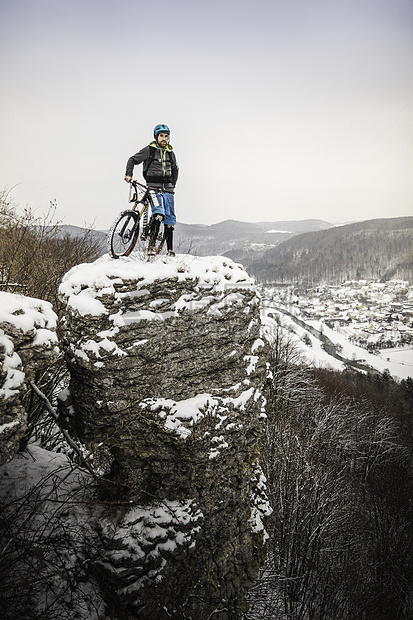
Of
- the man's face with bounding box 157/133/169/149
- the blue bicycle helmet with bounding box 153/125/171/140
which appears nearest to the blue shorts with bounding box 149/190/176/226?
the man's face with bounding box 157/133/169/149

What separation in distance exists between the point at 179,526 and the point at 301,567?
8.48 metres

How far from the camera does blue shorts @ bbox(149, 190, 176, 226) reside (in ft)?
20.1

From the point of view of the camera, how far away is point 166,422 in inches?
199

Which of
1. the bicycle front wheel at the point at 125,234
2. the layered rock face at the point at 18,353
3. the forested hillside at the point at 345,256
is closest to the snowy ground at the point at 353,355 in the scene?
the forested hillside at the point at 345,256

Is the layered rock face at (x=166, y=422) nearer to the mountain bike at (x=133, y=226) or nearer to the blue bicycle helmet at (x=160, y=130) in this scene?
the mountain bike at (x=133, y=226)

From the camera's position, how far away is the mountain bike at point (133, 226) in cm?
583

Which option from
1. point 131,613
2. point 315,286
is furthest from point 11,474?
point 315,286

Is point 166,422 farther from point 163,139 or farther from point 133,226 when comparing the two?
point 163,139

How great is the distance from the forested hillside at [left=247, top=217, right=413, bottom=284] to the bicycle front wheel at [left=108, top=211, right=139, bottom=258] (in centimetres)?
8959

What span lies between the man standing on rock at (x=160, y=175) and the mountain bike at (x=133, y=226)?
0.28 ft

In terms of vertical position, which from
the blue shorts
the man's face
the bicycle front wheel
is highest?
the man's face

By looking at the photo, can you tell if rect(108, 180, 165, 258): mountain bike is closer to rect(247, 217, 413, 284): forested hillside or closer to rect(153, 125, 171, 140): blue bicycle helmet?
rect(153, 125, 171, 140): blue bicycle helmet


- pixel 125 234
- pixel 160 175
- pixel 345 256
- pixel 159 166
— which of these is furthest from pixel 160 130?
pixel 345 256

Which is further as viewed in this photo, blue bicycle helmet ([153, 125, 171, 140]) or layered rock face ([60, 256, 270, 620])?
blue bicycle helmet ([153, 125, 171, 140])
